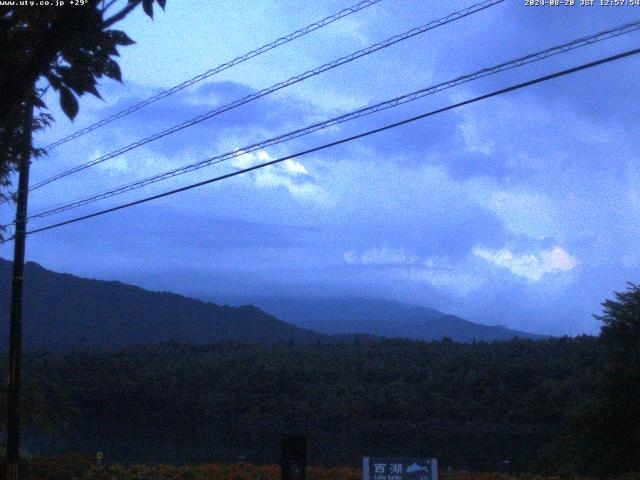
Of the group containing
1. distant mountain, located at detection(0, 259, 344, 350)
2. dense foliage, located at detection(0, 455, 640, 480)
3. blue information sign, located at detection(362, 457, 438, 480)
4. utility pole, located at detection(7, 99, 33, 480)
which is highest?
distant mountain, located at detection(0, 259, 344, 350)

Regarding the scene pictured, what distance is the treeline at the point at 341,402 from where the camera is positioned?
82.3 feet

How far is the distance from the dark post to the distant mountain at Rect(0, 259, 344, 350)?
52.2 meters

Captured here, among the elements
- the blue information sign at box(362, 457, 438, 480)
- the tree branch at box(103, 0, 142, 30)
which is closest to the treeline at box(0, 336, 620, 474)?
the blue information sign at box(362, 457, 438, 480)

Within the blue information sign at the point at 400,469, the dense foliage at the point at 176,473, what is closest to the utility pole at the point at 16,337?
the dense foliage at the point at 176,473

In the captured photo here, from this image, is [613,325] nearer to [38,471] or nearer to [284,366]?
[38,471]

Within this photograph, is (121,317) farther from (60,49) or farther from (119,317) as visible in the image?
(60,49)

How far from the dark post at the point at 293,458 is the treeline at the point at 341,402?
9979 mm

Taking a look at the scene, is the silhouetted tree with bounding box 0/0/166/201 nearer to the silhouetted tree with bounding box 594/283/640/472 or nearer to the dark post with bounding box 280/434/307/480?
the dark post with bounding box 280/434/307/480

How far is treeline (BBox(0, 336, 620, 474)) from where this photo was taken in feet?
82.3

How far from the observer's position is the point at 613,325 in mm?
22062

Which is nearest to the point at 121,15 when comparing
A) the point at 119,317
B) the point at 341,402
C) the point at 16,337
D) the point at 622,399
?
the point at 16,337

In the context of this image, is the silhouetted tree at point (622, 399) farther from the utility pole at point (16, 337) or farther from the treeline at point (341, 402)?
the utility pole at point (16, 337)

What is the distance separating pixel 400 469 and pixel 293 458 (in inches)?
59.2

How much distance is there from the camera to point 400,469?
11.4 metres
